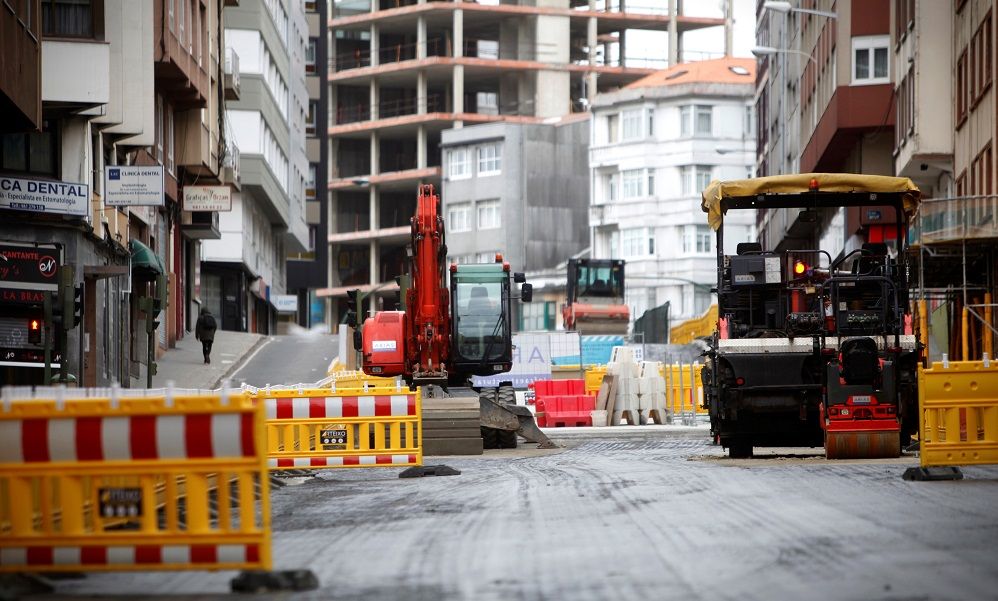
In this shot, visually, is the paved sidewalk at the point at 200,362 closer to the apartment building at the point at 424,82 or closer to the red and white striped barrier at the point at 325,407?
the red and white striped barrier at the point at 325,407

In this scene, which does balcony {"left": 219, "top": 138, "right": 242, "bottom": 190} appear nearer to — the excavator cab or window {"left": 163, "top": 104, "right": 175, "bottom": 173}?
window {"left": 163, "top": 104, "right": 175, "bottom": 173}

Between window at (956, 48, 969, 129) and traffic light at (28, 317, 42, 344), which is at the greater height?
window at (956, 48, 969, 129)

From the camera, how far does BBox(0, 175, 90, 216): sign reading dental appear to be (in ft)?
118

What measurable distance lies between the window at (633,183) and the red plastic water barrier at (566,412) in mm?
70985

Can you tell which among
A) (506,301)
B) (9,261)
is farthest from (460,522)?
(9,261)

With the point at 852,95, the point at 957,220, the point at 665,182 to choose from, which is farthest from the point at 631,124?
the point at 957,220

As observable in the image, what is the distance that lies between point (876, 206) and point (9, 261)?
64.9 ft

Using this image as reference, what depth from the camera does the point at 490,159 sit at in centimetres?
11900

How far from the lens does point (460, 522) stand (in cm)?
1372

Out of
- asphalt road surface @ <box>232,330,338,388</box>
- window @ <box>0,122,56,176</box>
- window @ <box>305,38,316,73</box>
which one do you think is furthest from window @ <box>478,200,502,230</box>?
window @ <box>0,122,56,176</box>

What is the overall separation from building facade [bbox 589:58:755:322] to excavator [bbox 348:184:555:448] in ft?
254

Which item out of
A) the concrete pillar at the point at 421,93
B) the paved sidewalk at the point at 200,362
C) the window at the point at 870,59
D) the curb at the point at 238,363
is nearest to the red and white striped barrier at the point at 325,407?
the paved sidewalk at the point at 200,362

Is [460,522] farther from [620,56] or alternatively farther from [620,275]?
[620,56]

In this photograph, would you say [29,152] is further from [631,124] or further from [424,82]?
[424,82]
